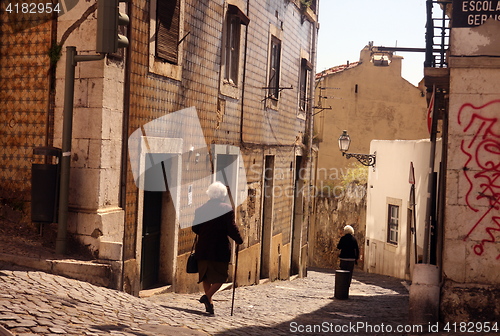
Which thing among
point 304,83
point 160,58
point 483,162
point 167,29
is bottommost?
point 483,162

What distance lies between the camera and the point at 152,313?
722 cm

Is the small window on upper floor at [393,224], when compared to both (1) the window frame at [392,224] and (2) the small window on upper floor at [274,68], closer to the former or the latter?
(1) the window frame at [392,224]

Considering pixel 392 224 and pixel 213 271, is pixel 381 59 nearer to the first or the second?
pixel 392 224

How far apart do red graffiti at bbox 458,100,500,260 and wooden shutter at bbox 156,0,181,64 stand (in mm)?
4296

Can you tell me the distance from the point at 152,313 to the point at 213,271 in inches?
49.9

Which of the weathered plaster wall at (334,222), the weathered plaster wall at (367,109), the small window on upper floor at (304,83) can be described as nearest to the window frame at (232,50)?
the small window on upper floor at (304,83)

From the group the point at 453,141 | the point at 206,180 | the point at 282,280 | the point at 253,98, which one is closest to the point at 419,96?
the point at 282,280

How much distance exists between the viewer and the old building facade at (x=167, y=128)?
8227mm

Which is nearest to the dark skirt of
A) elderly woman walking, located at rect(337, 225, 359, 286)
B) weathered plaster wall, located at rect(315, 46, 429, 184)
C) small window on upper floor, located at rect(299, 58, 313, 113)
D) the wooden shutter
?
the wooden shutter

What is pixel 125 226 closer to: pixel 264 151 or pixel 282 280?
pixel 264 151

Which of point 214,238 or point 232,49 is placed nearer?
point 214,238

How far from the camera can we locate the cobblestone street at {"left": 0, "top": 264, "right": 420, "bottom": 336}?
5.77m

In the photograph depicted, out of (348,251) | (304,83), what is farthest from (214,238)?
(304,83)

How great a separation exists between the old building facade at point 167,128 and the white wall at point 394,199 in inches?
139
